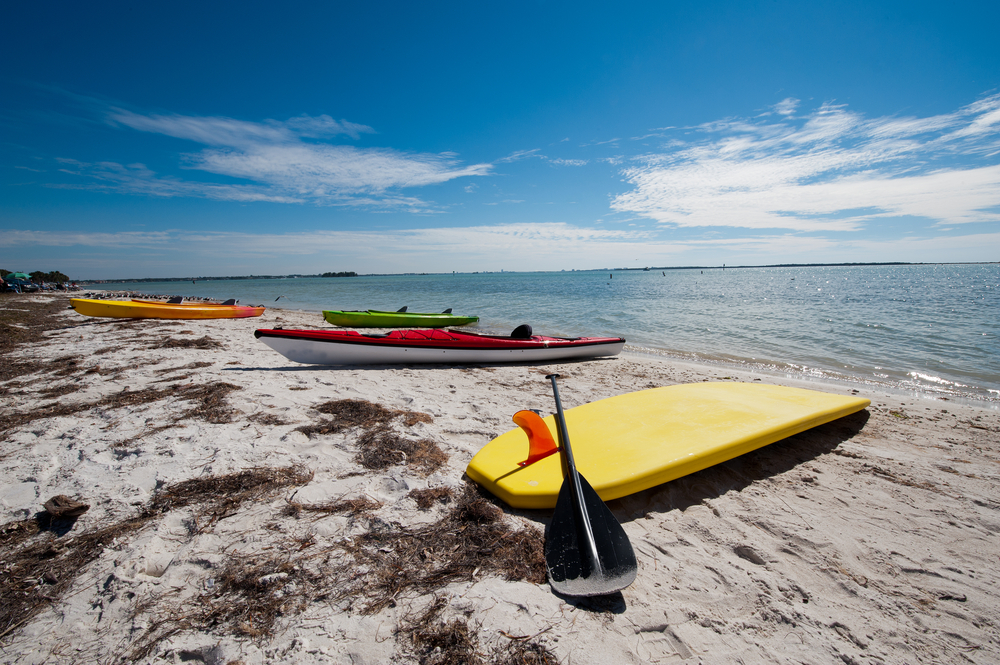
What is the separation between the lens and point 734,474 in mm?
3072

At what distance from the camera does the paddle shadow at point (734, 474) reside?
2.63 meters

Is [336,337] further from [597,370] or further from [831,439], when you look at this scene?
[831,439]

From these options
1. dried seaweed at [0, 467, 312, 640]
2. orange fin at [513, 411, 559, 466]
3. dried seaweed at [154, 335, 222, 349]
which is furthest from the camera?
dried seaweed at [154, 335, 222, 349]

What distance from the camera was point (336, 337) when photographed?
6172 mm

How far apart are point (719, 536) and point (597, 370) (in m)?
4.99

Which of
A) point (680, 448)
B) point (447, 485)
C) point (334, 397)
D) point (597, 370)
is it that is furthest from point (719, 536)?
point (597, 370)

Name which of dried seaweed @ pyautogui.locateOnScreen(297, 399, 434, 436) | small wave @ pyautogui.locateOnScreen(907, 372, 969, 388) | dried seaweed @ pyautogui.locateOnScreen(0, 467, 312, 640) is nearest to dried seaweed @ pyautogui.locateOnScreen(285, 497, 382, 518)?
dried seaweed @ pyautogui.locateOnScreen(0, 467, 312, 640)

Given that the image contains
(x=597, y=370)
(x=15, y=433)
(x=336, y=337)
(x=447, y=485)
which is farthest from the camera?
(x=597, y=370)

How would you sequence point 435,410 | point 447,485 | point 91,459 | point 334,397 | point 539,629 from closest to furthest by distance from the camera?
point 539,629 < point 447,485 < point 91,459 < point 435,410 < point 334,397

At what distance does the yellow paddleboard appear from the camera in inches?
101

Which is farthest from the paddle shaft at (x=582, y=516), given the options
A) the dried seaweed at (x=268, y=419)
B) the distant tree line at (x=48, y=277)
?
the distant tree line at (x=48, y=277)

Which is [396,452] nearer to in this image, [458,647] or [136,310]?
[458,647]

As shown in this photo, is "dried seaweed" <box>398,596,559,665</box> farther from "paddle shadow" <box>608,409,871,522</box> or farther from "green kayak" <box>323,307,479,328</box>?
"green kayak" <box>323,307,479,328</box>

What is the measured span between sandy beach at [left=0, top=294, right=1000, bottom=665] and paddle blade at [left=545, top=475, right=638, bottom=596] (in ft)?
0.27
